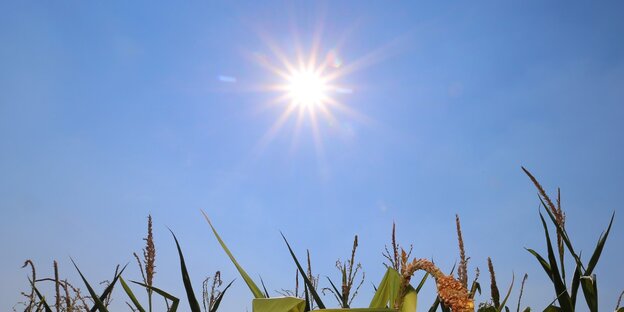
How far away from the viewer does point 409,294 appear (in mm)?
1039

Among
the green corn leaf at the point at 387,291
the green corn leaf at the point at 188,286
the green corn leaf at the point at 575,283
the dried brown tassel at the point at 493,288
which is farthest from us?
the dried brown tassel at the point at 493,288

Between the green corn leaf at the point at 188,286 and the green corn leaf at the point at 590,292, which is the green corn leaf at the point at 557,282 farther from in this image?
the green corn leaf at the point at 188,286

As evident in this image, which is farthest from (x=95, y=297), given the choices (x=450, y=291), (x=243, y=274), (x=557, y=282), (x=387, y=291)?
(x=557, y=282)

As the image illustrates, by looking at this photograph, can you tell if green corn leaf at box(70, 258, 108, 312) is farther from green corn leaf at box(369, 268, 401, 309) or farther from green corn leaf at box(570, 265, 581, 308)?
green corn leaf at box(570, 265, 581, 308)

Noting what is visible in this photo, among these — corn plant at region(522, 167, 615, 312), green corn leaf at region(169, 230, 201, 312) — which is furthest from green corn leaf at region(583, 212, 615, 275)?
green corn leaf at region(169, 230, 201, 312)

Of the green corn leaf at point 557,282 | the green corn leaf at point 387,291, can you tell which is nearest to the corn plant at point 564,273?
the green corn leaf at point 557,282

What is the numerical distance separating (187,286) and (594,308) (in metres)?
1.56

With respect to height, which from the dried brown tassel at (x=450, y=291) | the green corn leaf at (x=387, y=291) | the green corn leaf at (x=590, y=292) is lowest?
the dried brown tassel at (x=450, y=291)

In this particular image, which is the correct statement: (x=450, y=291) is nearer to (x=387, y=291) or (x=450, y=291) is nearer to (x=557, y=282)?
(x=387, y=291)

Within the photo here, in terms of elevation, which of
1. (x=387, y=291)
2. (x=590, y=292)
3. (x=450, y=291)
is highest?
(x=590, y=292)

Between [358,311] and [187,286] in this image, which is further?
[187,286]

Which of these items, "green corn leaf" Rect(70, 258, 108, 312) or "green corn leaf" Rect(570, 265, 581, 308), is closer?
"green corn leaf" Rect(70, 258, 108, 312)

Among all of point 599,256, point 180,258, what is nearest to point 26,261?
point 180,258

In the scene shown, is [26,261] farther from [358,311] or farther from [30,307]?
[358,311]
